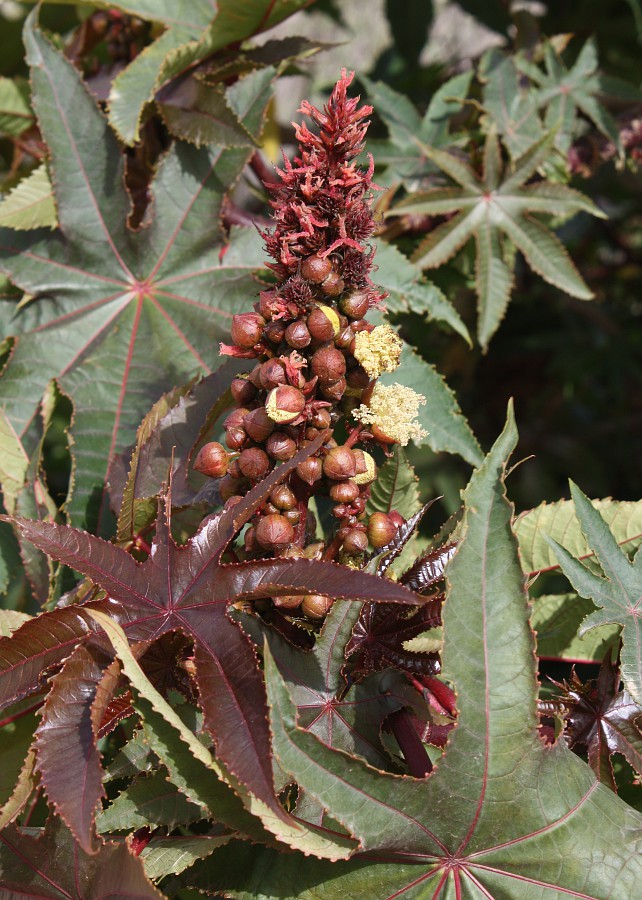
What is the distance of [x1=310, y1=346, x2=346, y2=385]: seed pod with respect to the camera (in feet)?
2.55

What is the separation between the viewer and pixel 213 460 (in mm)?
835

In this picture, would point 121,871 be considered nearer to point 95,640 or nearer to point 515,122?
point 95,640

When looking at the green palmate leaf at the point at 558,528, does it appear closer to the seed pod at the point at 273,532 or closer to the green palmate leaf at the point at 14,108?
the seed pod at the point at 273,532

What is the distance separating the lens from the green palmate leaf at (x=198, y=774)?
0.67m

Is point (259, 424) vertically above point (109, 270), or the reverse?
point (109, 270)

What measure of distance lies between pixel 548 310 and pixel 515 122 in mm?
1450

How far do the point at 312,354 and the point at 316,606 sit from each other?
10.1 inches

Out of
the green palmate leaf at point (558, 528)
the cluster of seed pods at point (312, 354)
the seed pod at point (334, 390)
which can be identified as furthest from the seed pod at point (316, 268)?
the green palmate leaf at point (558, 528)

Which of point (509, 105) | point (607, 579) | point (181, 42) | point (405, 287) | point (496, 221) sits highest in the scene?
point (181, 42)

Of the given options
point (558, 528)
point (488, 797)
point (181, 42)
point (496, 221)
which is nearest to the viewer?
point (488, 797)

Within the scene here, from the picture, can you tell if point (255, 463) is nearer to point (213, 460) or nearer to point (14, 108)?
point (213, 460)

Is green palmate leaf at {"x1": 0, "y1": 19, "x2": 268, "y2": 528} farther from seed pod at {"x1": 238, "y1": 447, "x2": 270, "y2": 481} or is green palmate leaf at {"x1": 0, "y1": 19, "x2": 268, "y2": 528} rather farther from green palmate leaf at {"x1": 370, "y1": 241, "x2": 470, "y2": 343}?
seed pod at {"x1": 238, "y1": 447, "x2": 270, "y2": 481}

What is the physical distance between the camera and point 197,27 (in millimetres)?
1355

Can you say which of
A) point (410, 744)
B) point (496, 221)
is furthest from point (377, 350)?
point (496, 221)
